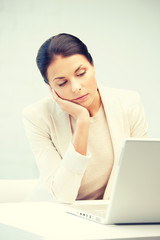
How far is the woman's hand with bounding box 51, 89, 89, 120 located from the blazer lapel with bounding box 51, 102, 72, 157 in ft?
0.19

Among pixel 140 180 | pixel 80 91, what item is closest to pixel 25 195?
pixel 80 91

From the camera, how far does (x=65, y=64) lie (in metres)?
1.79

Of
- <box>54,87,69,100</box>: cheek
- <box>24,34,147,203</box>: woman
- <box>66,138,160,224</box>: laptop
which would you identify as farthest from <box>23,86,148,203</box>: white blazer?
<box>66,138,160,224</box>: laptop

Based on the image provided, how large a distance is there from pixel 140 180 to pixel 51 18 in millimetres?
2586

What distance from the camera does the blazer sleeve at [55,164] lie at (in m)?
1.65

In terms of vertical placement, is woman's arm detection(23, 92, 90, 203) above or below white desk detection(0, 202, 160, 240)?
below

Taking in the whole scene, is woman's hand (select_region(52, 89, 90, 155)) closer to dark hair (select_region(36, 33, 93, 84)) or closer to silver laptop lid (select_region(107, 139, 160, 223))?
dark hair (select_region(36, 33, 93, 84))

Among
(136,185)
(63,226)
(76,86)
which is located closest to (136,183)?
(136,185)

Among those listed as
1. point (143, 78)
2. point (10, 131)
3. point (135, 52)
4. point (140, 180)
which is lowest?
point (10, 131)

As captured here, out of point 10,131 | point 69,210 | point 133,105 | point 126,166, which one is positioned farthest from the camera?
point 10,131

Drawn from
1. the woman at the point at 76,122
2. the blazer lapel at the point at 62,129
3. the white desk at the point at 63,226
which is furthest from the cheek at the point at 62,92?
the white desk at the point at 63,226

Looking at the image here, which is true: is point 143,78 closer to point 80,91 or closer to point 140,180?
point 80,91

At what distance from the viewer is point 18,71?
3400 mm

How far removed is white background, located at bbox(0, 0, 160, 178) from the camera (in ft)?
11.1
